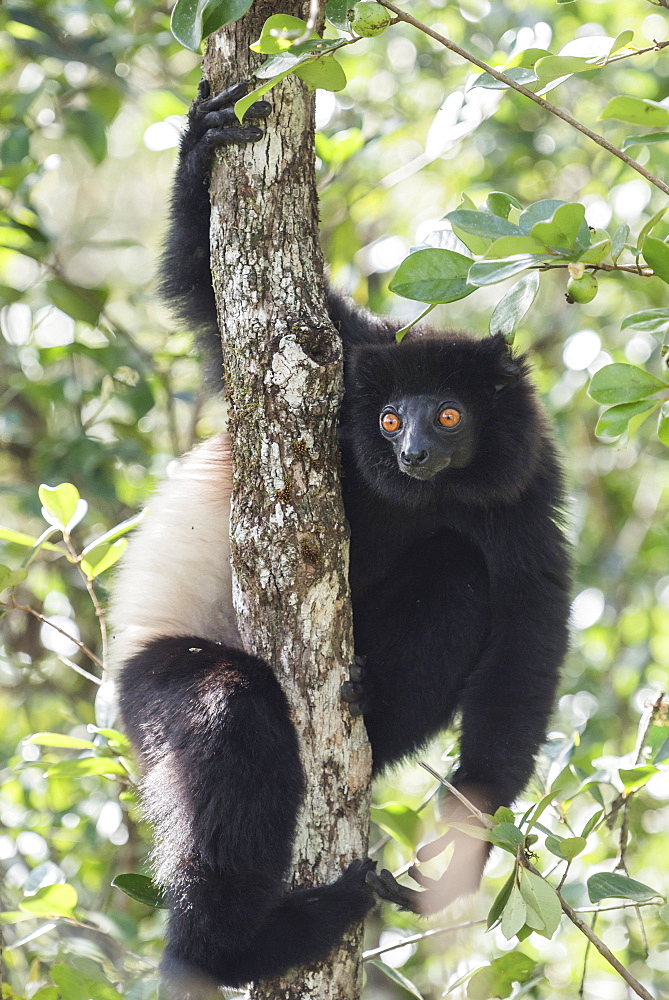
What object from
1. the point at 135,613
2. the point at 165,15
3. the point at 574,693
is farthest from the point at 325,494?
the point at 165,15

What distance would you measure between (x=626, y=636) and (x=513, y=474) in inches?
131

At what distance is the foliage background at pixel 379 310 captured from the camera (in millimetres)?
4516

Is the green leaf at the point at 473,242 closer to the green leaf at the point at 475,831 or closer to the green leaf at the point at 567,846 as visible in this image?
the green leaf at the point at 475,831

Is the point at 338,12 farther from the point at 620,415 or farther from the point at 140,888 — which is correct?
the point at 140,888

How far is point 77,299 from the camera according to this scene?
514 cm

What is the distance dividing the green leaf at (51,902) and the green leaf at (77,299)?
2898 mm

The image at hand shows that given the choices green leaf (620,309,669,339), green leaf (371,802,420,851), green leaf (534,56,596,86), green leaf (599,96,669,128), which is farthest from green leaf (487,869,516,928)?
green leaf (534,56,596,86)

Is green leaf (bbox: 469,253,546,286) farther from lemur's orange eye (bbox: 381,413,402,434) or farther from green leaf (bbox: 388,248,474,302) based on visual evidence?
lemur's orange eye (bbox: 381,413,402,434)

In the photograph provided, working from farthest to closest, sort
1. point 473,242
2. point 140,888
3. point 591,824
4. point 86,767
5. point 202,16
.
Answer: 1. point 86,767
2. point 140,888
3. point 591,824
4. point 473,242
5. point 202,16

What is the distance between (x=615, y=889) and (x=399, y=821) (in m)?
1.18

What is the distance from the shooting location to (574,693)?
6.00 m

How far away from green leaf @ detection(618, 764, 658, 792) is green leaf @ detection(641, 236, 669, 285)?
5.64 feet

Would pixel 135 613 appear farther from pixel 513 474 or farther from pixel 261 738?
pixel 513 474

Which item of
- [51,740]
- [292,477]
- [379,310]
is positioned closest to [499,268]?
Result: [292,477]
